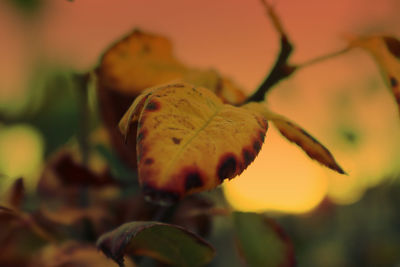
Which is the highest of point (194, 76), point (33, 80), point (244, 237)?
point (194, 76)

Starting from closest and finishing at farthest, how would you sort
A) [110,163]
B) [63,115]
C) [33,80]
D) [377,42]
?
[377,42] → [110,163] → [63,115] → [33,80]

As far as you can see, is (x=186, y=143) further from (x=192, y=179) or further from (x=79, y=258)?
(x=79, y=258)

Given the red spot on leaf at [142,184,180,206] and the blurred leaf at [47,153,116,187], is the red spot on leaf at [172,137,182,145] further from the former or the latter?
the blurred leaf at [47,153,116,187]

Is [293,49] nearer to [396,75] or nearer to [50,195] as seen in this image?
[396,75]

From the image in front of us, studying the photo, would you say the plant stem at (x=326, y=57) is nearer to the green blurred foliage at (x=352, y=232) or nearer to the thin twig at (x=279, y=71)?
the thin twig at (x=279, y=71)

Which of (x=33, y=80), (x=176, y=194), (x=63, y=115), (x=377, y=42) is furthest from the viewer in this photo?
(x=33, y=80)

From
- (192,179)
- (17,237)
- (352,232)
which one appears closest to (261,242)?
(192,179)

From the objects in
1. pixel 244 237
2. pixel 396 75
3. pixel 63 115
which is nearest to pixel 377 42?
pixel 396 75

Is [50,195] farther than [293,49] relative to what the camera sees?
Yes
